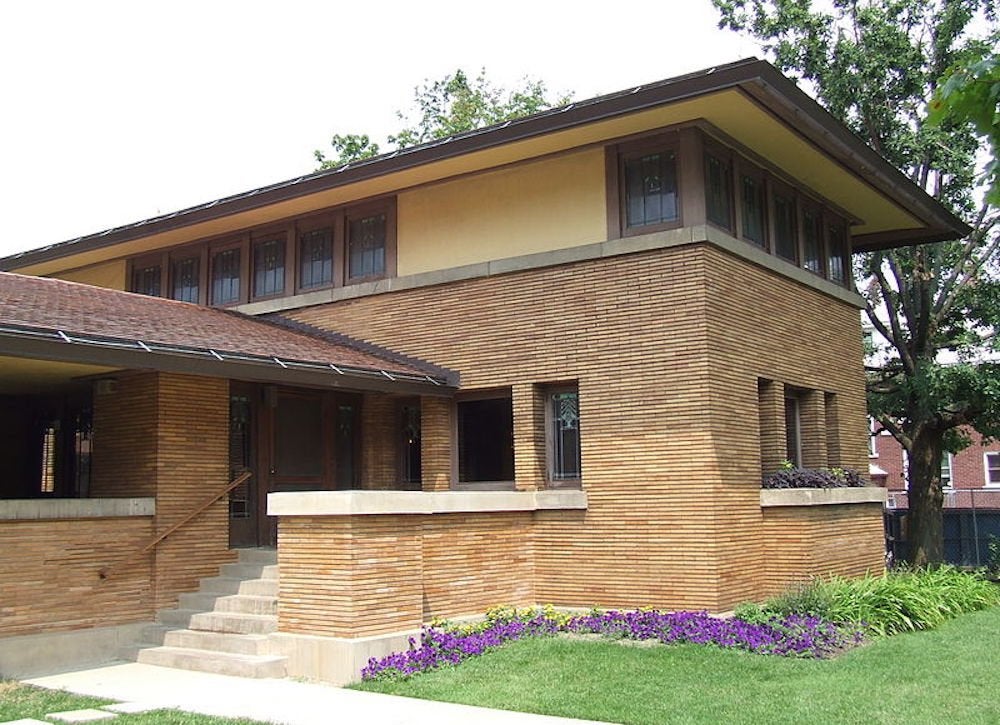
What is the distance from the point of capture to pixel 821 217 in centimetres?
1659

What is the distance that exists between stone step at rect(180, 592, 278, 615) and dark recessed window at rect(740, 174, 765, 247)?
25.2 ft

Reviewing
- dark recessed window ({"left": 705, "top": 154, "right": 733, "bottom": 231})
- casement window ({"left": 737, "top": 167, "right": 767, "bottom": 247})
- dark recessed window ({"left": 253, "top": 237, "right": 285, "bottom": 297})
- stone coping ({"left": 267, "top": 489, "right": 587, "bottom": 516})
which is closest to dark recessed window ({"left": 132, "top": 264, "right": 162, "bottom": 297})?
dark recessed window ({"left": 253, "top": 237, "right": 285, "bottom": 297})

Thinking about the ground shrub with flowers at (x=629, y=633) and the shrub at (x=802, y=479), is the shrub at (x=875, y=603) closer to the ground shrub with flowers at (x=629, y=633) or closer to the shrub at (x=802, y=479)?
the ground shrub with flowers at (x=629, y=633)

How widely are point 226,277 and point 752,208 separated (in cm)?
864

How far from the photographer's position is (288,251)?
16812 millimetres

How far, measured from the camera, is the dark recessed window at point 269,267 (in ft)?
55.8

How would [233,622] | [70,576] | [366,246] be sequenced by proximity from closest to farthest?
1. [70,576]
2. [233,622]
3. [366,246]

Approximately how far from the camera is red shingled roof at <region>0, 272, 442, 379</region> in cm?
1138

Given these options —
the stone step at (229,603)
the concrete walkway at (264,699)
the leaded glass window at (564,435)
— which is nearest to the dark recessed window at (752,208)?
the leaded glass window at (564,435)

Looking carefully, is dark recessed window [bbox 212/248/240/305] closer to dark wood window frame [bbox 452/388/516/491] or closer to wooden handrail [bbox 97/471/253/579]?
wooden handrail [bbox 97/471/253/579]

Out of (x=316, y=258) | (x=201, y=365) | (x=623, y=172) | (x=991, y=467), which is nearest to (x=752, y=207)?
(x=623, y=172)

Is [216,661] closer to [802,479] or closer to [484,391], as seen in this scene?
[484,391]

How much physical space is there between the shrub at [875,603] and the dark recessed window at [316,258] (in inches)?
323

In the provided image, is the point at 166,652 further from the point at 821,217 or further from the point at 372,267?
the point at 821,217
